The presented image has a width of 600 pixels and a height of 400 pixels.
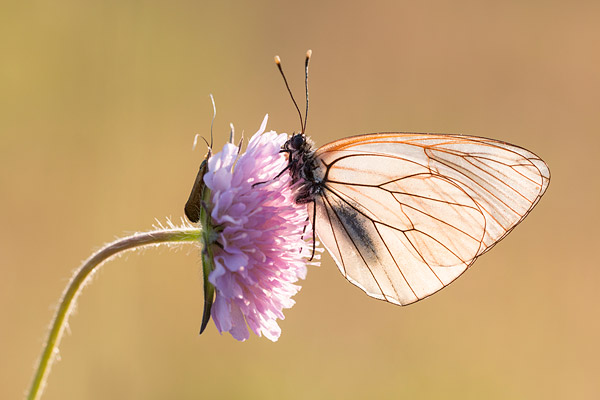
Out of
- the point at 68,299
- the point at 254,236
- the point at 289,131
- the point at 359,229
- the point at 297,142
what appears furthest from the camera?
the point at 289,131

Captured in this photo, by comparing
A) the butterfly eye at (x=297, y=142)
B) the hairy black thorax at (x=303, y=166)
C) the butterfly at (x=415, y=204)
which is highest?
the butterfly eye at (x=297, y=142)

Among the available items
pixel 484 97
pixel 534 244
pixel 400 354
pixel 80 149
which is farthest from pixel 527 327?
pixel 80 149

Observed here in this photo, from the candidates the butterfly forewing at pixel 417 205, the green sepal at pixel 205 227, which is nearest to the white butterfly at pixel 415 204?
the butterfly forewing at pixel 417 205

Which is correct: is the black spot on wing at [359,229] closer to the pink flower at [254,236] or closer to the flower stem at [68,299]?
the pink flower at [254,236]

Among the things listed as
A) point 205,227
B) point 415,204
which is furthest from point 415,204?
point 205,227

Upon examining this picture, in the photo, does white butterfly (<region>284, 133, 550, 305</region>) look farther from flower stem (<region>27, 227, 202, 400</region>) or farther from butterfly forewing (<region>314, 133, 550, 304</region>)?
flower stem (<region>27, 227, 202, 400</region>)

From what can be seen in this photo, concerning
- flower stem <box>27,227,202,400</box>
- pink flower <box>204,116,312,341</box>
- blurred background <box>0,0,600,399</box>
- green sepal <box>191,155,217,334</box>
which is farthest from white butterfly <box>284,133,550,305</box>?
blurred background <box>0,0,600,399</box>

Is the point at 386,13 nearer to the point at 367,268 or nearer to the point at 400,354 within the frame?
the point at 400,354

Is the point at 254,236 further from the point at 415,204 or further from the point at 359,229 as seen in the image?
the point at 415,204
